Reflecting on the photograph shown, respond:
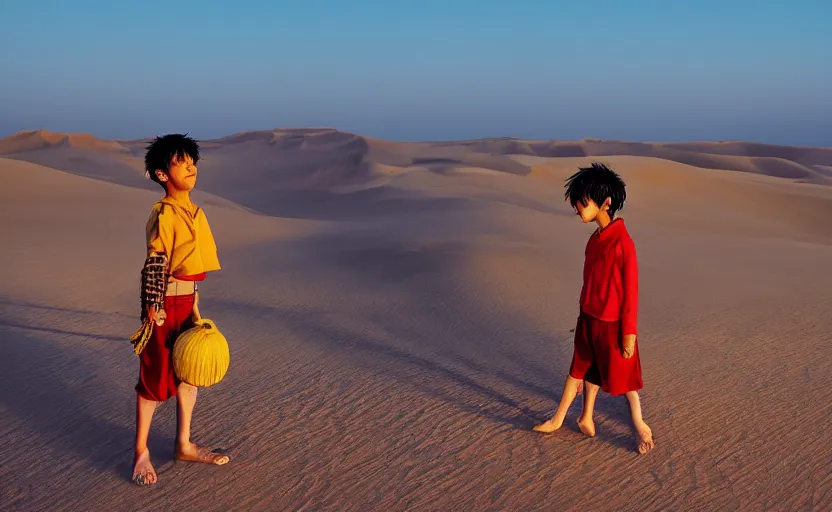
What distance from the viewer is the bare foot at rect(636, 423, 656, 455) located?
4043 millimetres

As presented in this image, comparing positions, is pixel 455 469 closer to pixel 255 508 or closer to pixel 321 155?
pixel 255 508

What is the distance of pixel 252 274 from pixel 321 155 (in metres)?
33.1

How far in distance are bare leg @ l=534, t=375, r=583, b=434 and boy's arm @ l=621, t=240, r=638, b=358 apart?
0.43 metres

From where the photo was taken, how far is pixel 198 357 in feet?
12.0

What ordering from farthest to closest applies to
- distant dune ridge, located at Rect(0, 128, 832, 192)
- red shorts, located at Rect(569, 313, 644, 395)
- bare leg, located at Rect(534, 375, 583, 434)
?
distant dune ridge, located at Rect(0, 128, 832, 192)
bare leg, located at Rect(534, 375, 583, 434)
red shorts, located at Rect(569, 313, 644, 395)

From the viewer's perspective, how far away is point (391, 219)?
14.1 meters

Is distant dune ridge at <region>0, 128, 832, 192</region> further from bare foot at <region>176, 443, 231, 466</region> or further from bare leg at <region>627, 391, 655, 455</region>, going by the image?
bare foot at <region>176, 443, 231, 466</region>

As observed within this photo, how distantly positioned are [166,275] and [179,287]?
127mm

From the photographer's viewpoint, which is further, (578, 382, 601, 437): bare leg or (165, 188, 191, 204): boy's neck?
(578, 382, 601, 437): bare leg

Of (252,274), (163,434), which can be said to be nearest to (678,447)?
(163,434)

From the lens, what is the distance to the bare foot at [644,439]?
404 centimetres

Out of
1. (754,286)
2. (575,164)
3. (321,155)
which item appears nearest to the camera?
(754,286)

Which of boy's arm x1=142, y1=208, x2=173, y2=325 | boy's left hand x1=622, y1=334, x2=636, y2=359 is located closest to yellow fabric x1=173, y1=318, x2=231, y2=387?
boy's arm x1=142, y1=208, x2=173, y2=325

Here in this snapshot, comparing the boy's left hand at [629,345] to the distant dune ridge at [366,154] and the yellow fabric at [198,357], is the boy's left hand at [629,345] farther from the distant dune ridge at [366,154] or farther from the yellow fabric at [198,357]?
the distant dune ridge at [366,154]
